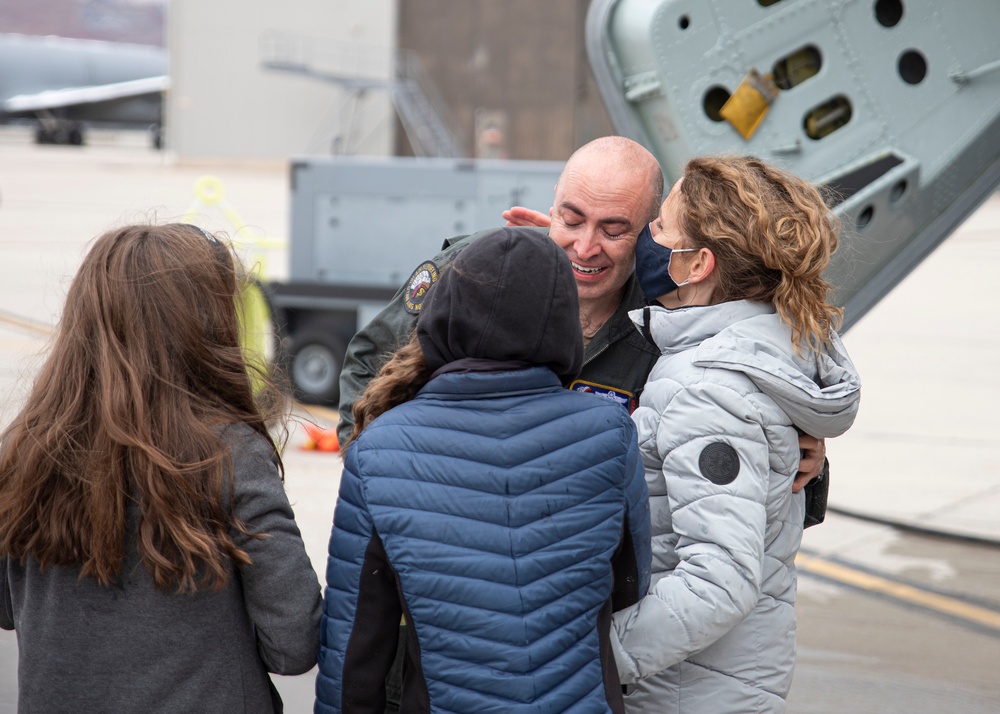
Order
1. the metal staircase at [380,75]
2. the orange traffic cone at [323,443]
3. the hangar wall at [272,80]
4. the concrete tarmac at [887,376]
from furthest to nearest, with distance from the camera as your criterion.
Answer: the hangar wall at [272,80] → the metal staircase at [380,75] → the orange traffic cone at [323,443] → the concrete tarmac at [887,376]

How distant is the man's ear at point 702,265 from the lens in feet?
7.07

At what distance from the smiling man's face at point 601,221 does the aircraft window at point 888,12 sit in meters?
1.75

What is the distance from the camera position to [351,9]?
36.3 metres

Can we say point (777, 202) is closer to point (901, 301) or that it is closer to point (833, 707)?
point (833, 707)

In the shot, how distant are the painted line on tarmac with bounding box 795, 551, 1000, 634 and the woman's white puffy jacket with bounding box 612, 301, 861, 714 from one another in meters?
3.13

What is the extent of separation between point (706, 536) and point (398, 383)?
0.65m

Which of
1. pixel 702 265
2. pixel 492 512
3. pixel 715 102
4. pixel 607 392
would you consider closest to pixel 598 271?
pixel 607 392

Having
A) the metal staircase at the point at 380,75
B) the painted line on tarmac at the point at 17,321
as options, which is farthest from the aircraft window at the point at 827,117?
the metal staircase at the point at 380,75

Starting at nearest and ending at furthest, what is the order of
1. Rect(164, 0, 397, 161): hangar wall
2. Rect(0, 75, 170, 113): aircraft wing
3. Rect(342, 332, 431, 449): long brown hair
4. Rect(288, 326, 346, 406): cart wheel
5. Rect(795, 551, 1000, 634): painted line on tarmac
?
Rect(342, 332, 431, 449): long brown hair < Rect(795, 551, 1000, 634): painted line on tarmac < Rect(288, 326, 346, 406): cart wheel < Rect(164, 0, 397, 161): hangar wall < Rect(0, 75, 170, 113): aircraft wing

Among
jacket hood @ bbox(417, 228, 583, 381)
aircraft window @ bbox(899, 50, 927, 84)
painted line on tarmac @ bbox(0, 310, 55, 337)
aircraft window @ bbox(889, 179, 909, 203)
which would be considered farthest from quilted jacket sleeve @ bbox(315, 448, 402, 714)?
painted line on tarmac @ bbox(0, 310, 55, 337)

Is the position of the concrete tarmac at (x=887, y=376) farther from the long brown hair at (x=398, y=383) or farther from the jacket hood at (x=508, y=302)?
the jacket hood at (x=508, y=302)

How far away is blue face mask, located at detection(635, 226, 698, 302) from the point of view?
89.3 inches

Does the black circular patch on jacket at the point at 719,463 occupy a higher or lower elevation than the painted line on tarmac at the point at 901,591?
higher

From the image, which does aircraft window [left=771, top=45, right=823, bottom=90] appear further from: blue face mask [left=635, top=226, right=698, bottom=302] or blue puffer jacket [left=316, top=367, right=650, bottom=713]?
blue puffer jacket [left=316, top=367, right=650, bottom=713]
